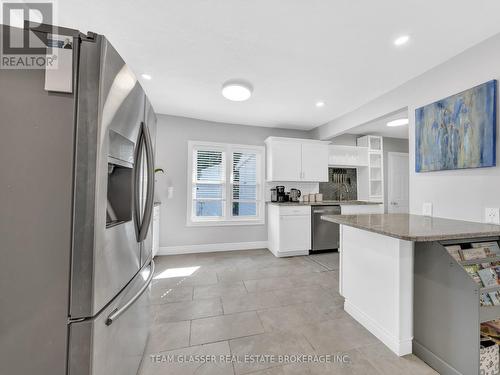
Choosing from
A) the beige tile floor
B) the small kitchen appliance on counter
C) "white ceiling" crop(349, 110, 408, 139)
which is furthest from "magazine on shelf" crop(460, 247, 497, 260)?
"white ceiling" crop(349, 110, 408, 139)

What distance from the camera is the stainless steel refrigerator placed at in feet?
2.46

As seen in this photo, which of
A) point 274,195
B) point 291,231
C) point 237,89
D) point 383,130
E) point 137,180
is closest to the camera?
point 137,180

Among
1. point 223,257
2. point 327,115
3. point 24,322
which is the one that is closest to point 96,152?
point 24,322

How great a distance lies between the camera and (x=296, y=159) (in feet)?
13.3

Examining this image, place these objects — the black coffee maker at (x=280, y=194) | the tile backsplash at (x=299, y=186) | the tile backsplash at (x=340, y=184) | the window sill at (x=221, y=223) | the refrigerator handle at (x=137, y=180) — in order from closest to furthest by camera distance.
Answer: the refrigerator handle at (x=137, y=180) → the window sill at (x=221, y=223) → the black coffee maker at (x=280, y=194) → the tile backsplash at (x=299, y=186) → the tile backsplash at (x=340, y=184)

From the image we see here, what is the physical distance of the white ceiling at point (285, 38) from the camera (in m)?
1.48

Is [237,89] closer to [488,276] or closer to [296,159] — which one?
[296,159]

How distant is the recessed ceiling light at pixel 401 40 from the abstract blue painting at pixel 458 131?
0.71 m

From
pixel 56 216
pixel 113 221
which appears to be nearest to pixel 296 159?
pixel 113 221

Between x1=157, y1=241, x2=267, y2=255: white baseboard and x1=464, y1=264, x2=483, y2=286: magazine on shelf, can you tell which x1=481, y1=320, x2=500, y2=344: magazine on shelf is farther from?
x1=157, y1=241, x2=267, y2=255: white baseboard

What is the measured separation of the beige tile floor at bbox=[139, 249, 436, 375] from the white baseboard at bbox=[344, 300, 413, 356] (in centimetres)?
4

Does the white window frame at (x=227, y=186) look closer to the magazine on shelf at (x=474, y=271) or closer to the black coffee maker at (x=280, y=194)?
the black coffee maker at (x=280, y=194)

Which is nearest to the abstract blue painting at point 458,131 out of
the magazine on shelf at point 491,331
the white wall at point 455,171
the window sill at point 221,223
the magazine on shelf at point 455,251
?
the white wall at point 455,171

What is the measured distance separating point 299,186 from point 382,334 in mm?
3068
